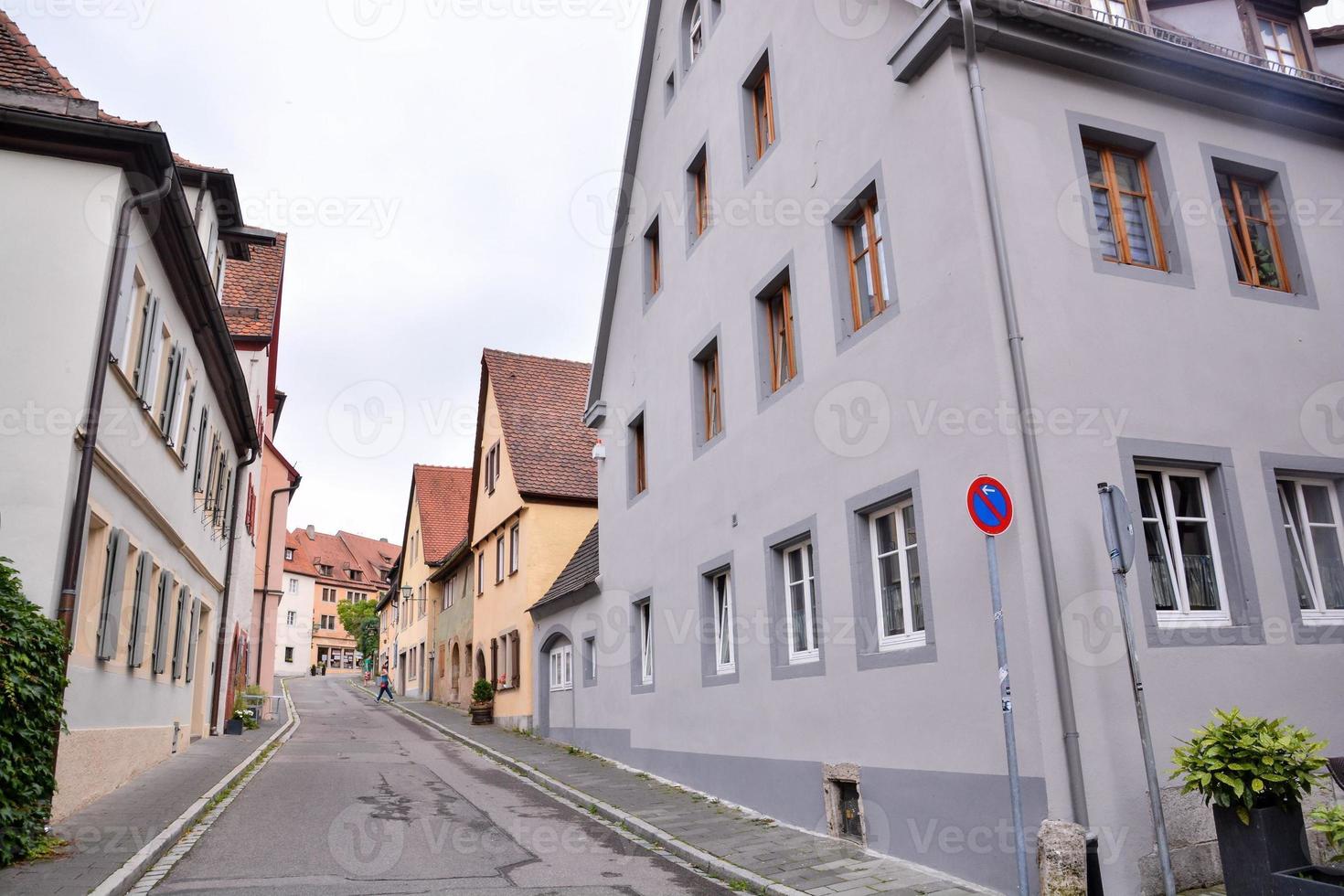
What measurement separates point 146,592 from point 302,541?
262 ft

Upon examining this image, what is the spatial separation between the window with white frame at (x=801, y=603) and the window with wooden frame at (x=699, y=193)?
210 inches

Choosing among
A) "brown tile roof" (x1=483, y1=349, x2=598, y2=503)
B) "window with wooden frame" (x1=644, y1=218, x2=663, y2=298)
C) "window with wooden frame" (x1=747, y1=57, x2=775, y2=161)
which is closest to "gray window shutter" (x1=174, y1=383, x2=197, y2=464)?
"window with wooden frame" (x1=644, y1=218, x2=663, y2=298)

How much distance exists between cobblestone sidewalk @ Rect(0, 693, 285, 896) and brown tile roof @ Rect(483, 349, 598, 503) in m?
10.3

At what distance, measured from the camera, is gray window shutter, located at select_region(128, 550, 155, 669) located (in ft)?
42.2

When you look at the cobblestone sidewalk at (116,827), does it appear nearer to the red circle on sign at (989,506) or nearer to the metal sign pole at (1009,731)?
the metal sign pole at (1009,731)

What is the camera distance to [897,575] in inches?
369

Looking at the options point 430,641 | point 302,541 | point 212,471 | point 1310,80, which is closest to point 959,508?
point 1310,80

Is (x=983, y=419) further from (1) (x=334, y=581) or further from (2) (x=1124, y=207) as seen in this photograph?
(1) (x=334, y=581)

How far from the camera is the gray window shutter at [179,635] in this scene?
54.3 ft

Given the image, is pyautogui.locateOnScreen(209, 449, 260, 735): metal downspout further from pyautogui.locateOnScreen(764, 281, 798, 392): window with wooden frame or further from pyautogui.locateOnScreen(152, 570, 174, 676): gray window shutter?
pyautogui.locateOnScreen(764, 281, 798, 392): window with wooden frame

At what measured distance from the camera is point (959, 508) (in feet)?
27.4

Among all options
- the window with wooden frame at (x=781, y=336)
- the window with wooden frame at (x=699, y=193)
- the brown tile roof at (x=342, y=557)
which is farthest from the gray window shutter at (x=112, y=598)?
the brown tile roof at (x=342, y=557)

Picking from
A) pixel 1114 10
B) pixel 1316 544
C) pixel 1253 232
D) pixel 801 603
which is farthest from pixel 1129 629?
pixel 1114 10

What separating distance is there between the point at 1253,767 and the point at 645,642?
10650mm
